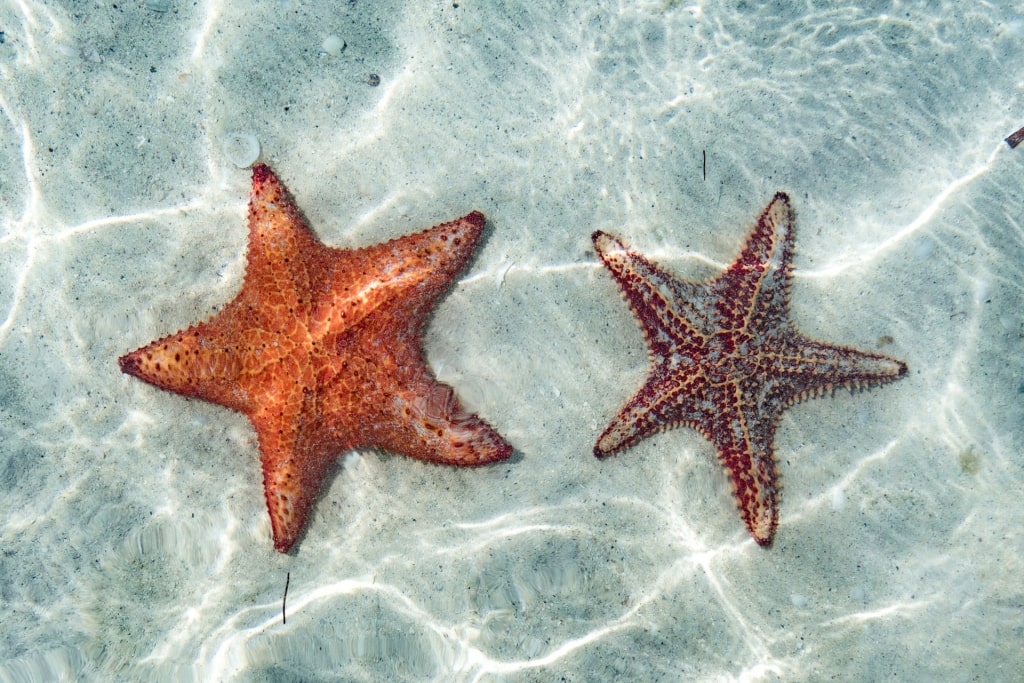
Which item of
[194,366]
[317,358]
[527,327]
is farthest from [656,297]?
[194,366]

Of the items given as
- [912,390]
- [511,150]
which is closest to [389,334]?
[511,150]

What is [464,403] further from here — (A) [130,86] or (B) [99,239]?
(A) [130,86]

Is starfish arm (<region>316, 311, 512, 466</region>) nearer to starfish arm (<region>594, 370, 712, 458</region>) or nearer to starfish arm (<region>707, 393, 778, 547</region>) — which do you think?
starfish arm (<region>594, 370, 712, 458</region>)

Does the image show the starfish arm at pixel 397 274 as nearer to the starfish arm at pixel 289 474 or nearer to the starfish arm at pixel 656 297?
the starfish arm at pixel 289 474

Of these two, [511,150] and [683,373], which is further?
A: [511,150]

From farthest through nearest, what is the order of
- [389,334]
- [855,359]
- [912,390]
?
1. [912,390]
2. [855,359]
3. [389,334]

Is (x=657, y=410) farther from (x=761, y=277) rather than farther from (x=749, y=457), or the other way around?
(x=761, y=277)
